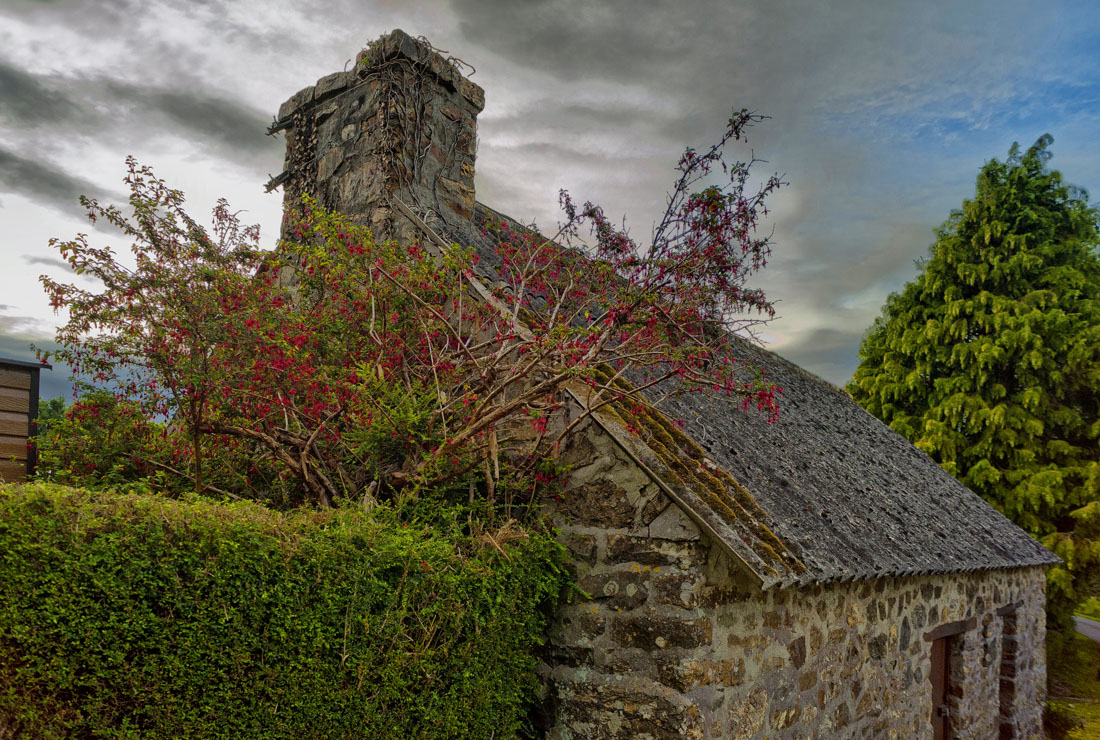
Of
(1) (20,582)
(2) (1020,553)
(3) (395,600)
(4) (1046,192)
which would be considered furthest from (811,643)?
(4) (1046,192)

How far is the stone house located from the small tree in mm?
589

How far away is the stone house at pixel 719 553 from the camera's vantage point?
477 cm

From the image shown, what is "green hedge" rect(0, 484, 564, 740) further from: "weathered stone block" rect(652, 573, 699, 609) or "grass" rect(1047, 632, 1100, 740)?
"grass" rect(1047, 632, 1100, 740)

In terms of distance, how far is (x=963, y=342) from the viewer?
50.5 feet

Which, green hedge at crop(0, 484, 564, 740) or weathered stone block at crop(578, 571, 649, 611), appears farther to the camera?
weathered stone block at crop(578, 571, 649, 611)

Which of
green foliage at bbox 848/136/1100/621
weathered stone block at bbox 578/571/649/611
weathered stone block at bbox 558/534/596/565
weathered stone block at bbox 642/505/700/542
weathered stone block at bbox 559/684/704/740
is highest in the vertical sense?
green foliage at bbox 848/136/1100/621

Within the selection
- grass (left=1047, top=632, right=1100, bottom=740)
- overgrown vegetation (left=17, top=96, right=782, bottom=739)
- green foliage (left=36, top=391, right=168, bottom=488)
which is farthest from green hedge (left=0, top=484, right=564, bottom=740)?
grass (left=1047, top=632, right=1100, bottom=740)

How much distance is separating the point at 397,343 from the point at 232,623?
2.73m

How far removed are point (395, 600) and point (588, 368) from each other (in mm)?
1843

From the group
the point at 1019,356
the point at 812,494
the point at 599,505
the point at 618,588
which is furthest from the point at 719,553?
the point at 1019,356

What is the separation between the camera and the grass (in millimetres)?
13312

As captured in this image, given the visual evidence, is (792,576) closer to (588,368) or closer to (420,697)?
(588,368)

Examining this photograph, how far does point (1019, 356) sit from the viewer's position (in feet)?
48.5

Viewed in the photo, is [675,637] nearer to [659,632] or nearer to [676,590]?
[659,632]
